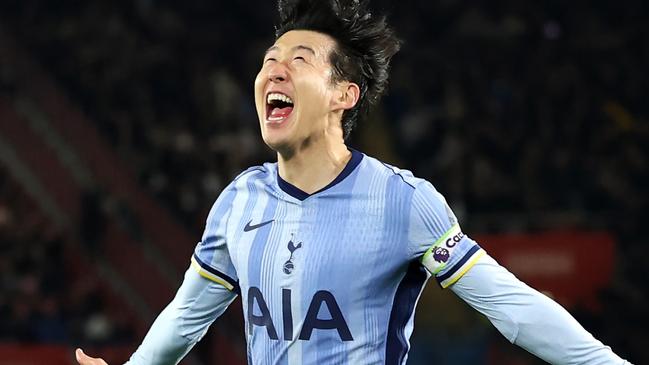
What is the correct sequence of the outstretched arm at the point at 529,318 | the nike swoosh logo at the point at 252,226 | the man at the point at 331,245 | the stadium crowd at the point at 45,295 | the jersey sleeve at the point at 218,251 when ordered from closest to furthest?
the outstretched arm at the point at 529,318
the man at the point at 331,245
the nike swoosh logo at the point at 252,226
the jersey sleeve at the point at 218,251
the stadium crowd at the point at 45,295

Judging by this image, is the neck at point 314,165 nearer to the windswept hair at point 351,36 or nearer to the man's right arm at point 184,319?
the windswept hair at point 351,36

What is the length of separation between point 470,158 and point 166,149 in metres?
2.89

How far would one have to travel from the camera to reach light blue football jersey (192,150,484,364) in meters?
3.00

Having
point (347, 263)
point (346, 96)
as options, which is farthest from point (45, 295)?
point (347, 263)

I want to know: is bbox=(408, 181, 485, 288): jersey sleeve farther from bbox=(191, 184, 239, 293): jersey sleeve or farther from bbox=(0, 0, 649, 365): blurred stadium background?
bbox=(0, 0, 649, 365): blurred stadium background

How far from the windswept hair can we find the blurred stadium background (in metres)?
5.38

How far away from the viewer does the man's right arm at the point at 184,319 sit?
336 cm

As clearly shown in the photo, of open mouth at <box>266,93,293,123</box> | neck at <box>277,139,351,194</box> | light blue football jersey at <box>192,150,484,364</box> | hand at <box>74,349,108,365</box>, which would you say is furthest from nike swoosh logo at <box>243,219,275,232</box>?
hand at <box>74,349,108,365</box>

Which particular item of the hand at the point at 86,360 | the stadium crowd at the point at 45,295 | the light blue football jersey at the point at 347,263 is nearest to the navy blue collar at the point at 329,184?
the light blue football jersey at the point at 347,263

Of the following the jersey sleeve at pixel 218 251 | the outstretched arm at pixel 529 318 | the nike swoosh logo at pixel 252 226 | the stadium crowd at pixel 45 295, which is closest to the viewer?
the outstretched arm at pixel 529 318

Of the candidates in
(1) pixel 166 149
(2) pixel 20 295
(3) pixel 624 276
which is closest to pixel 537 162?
(3) pixel 624 276

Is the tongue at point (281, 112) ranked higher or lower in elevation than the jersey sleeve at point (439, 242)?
higher

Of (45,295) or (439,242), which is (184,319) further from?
(45,295)

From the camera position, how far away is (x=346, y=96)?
3.24m
